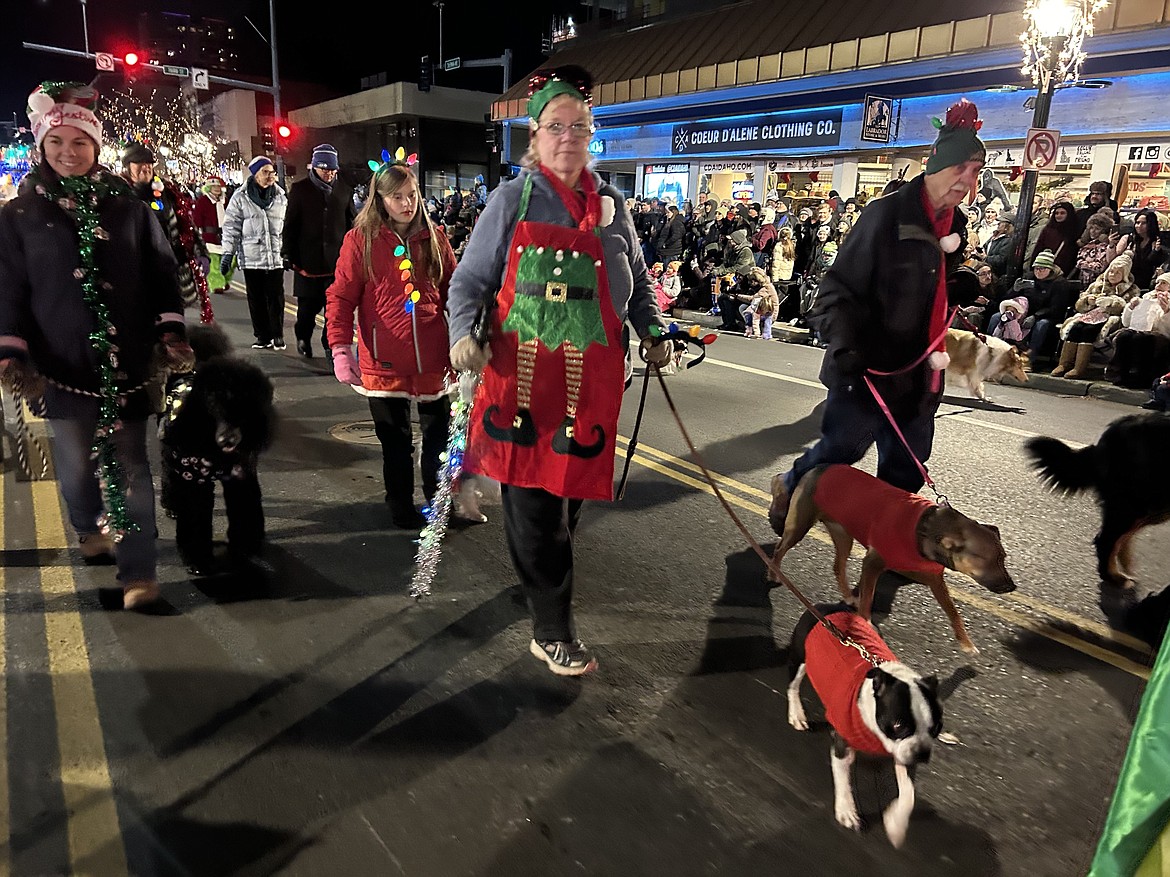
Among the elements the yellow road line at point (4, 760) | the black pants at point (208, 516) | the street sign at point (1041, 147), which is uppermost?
the street sign at point (1041, 147)

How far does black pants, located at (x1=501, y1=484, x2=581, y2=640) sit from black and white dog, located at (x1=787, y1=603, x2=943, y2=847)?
98cm

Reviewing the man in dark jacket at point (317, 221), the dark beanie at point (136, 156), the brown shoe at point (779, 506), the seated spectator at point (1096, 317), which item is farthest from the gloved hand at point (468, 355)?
the seated spectator at point (1096, 317)

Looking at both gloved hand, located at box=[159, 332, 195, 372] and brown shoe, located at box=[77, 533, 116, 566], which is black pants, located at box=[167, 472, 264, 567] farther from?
gloved hand, located at box=[159, 332, 195, 372]

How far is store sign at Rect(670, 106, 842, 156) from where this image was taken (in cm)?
1917

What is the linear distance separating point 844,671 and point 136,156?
7.44 metres

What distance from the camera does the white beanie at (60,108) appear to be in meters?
3.19

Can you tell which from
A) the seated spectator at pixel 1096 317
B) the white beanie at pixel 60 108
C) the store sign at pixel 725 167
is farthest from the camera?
the store sign at pixel 725 167

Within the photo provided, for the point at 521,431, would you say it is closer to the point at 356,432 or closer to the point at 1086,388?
the point at 356,432

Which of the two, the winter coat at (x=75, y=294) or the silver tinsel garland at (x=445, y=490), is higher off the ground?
the winter coat at (x=75, y=294)

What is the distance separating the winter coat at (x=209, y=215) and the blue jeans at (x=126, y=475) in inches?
423

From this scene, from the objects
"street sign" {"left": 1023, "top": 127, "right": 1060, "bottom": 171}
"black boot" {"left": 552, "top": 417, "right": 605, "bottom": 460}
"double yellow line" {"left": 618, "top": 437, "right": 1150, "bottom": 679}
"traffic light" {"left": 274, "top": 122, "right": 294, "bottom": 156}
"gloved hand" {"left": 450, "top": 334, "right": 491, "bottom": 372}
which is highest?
"traffic light" {"left": 274, "top": 122, "right": 294, "bottom": 156}

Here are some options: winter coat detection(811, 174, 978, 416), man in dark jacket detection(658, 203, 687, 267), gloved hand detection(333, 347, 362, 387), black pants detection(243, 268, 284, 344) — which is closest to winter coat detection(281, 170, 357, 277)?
black pants detection(243, 268, 284, 344)

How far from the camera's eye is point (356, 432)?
6.52 metres

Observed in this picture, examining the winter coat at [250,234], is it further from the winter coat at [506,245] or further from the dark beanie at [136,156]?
the winter coat at [506,245]
